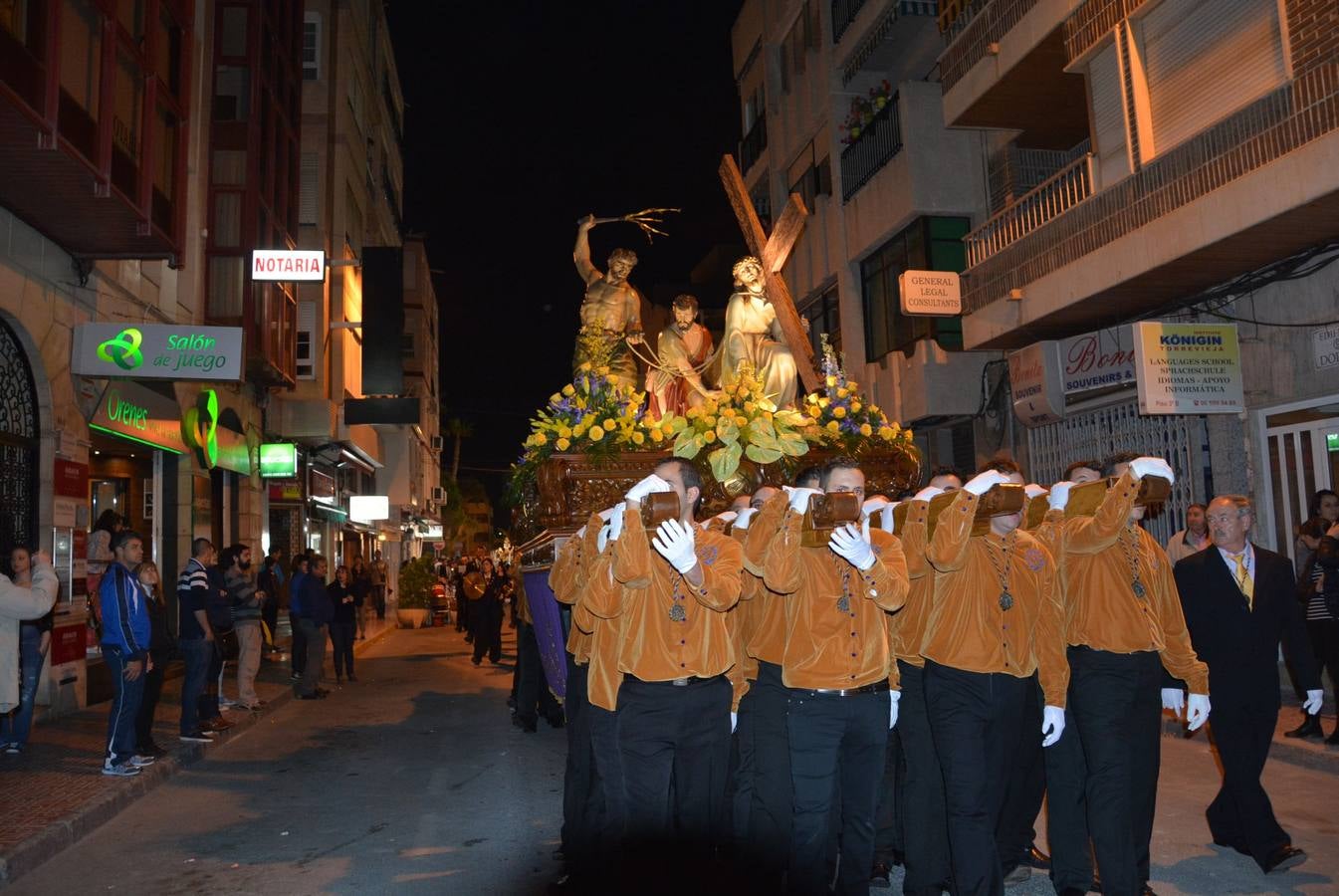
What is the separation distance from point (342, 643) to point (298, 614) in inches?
74.6

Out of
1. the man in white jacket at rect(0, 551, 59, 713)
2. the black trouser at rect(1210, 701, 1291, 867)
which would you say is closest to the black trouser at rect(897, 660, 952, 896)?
the black trouser at rect(1210, 701, 1291, 867)

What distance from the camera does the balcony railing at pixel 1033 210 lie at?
1473 centimetres

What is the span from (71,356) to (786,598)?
10.5 metres

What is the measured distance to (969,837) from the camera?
187 inches

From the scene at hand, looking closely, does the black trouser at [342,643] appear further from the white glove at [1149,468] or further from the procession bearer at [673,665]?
the white glove at [1149,468]

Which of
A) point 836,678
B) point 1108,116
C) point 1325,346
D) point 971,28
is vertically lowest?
point 836,678

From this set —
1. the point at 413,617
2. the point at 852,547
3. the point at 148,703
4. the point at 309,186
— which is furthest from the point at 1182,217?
the point at 413,617

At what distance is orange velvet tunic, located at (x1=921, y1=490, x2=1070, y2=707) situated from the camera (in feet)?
16.3

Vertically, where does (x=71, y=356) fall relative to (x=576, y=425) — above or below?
above

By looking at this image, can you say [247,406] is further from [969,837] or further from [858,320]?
[969,837]

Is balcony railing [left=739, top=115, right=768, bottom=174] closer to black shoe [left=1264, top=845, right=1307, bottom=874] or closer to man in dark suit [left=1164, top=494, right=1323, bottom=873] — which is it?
man in dark suit [left=1164, top=494, right=1323, bottom=873]

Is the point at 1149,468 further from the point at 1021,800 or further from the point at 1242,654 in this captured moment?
the point at 1021,800

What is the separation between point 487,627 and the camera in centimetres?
1919

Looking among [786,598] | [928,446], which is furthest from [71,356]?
[928,446]
